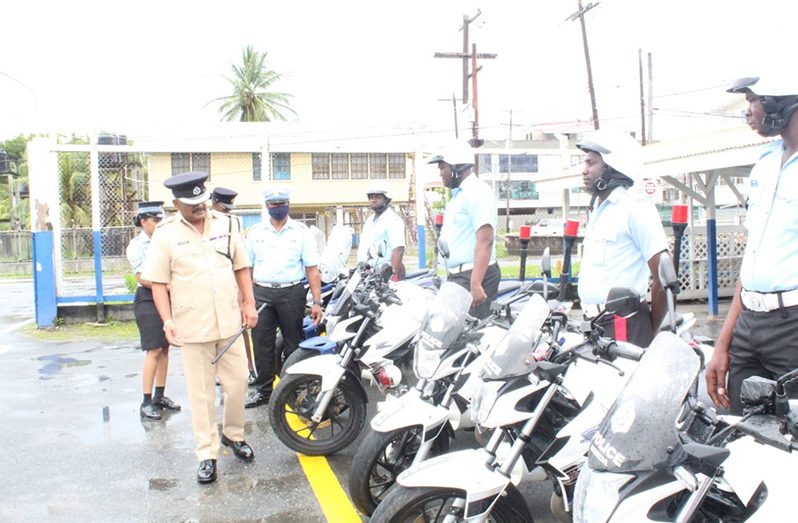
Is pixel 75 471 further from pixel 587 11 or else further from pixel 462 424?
pixel 587 11

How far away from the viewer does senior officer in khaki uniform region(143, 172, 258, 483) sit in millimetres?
4574

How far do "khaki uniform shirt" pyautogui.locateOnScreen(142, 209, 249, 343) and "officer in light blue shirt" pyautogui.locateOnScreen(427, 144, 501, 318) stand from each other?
1.84 m

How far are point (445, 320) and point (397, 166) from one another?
28.5 meters

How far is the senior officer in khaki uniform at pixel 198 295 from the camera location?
4.57 metres

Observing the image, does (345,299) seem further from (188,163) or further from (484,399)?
(188,163)

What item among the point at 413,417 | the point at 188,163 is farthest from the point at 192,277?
the point at 188,163

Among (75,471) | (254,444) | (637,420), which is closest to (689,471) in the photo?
(637,420)

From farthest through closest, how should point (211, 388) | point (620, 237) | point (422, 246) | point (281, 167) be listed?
1. point (281, 167)
2. point (422, 246)
3. point (211, 388)
4. point (620, 237)

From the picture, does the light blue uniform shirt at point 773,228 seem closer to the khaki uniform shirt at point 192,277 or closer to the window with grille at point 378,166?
the khaki uniform shirt at point 192,277

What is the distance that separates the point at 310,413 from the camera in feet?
15.6

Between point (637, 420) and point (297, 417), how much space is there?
329 cm

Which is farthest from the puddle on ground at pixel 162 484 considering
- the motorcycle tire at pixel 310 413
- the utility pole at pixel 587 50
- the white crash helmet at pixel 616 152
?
the utility pole at pixel 587 50

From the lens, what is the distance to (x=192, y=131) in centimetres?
3012

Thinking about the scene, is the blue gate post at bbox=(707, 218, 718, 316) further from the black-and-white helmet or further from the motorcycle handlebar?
the motorcycle handlebar
